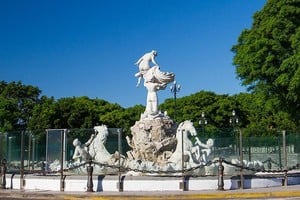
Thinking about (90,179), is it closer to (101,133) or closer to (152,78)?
(101,133)

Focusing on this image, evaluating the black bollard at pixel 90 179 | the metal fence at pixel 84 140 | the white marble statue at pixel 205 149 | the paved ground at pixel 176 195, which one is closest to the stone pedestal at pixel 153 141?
the metal fence at pixel 84 140

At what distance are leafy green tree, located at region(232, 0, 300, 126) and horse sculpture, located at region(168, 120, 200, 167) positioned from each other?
11.3m

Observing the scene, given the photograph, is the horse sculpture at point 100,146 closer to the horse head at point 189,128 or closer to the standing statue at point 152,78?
the standing statue at point 152,78

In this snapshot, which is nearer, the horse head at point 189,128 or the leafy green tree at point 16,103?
the horse head at point 189,128

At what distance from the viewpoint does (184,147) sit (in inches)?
960

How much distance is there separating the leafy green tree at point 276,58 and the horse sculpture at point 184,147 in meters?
11.3

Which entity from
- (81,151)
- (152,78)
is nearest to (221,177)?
(81,151)

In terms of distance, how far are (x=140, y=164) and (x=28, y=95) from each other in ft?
192

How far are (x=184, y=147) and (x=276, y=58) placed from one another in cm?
1408

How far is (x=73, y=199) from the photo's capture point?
20109 mm

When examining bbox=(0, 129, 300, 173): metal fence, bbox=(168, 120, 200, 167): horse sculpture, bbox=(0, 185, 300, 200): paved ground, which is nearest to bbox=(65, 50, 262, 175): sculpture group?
bbox=(168, 120, 200, 167): horse sculpture

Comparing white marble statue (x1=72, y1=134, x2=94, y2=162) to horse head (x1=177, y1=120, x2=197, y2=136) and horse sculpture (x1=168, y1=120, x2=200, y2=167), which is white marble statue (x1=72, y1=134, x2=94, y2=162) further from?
horse head (x1=177, y1=120, x2=197, y2=136)

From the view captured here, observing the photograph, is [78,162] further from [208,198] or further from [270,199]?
[270,199]

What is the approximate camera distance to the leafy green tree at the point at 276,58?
3431cm
